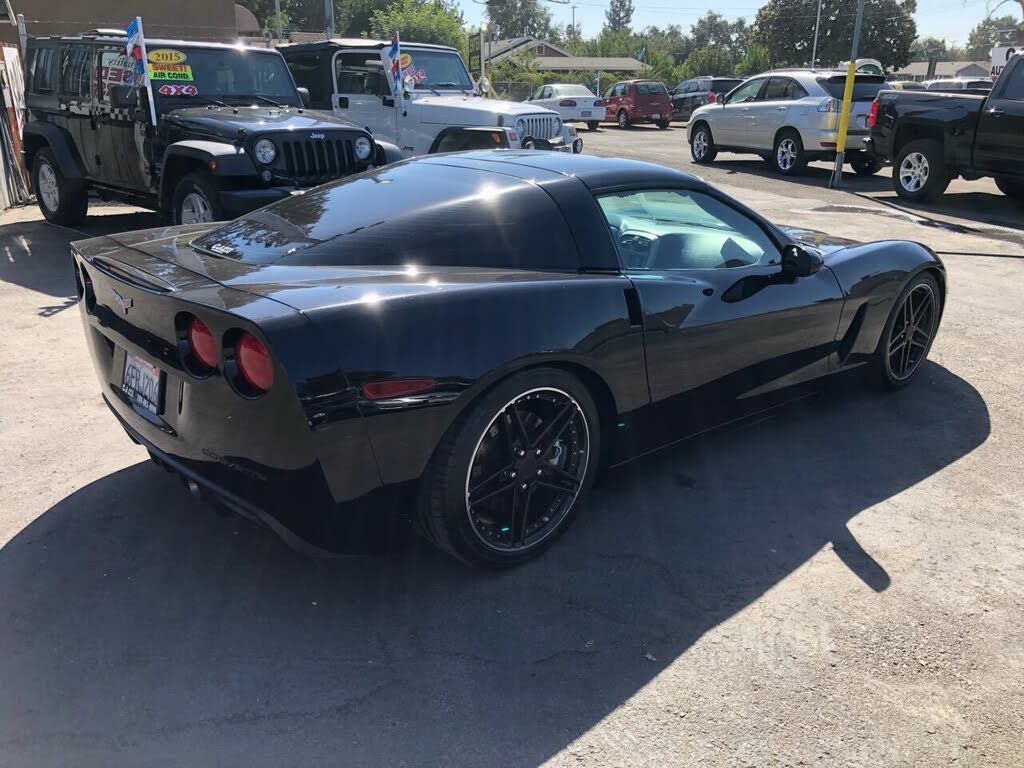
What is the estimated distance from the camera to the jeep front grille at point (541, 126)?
36.2ft

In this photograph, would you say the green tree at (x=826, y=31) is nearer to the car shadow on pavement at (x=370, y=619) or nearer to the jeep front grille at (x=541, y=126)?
the jeep front grille at (x=541, y=126)

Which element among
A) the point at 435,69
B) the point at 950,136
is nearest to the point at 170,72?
the point at 435,69

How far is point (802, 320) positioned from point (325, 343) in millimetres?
2438

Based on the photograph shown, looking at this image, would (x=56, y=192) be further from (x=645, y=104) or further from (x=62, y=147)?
(x=645, y=104)

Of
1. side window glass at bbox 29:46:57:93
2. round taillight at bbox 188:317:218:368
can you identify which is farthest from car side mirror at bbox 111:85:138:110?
round taillight at bbox 188:317:218:368

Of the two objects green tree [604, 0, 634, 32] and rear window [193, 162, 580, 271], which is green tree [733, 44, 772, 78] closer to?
rear window [193, 162, 580, 271]

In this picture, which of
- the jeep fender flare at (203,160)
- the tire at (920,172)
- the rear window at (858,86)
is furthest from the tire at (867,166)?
the jeep fender flare at (203,160)

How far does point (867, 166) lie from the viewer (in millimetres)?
15508

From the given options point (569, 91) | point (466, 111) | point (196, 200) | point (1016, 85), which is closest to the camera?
point (196, 200)

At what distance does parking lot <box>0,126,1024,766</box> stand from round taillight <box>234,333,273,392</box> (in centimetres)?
85

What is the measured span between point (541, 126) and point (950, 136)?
5435mm

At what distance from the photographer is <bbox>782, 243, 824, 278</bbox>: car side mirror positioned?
3.86 metres

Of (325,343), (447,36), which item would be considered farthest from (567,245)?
(447,36)

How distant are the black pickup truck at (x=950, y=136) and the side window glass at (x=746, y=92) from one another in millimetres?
3606
